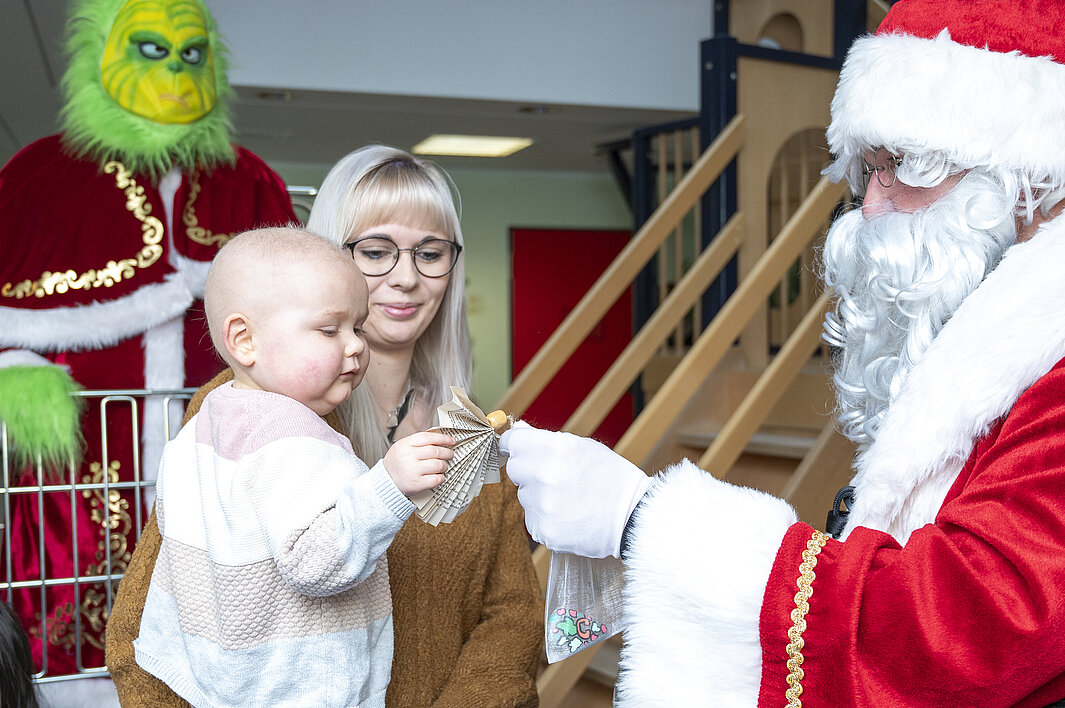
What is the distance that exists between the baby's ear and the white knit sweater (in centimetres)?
4

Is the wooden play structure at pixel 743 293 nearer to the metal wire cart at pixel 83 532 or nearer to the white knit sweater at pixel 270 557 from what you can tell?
the metal wire cart at pixel 83 532

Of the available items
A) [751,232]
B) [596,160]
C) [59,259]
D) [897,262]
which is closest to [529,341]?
[596,160]

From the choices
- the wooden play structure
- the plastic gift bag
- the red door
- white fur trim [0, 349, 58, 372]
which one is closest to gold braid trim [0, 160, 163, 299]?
white fur trim [0, 349, 58, 372]

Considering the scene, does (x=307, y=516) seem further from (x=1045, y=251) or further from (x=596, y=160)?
(x=596, y=160)

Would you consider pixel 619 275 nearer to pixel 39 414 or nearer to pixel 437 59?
pixel 437 59

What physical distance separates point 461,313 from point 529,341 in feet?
21.0

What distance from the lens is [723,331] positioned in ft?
8.63

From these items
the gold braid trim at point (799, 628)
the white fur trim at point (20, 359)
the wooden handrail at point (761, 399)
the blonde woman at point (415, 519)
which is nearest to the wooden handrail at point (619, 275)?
the wooden handrail at point (761, 399)

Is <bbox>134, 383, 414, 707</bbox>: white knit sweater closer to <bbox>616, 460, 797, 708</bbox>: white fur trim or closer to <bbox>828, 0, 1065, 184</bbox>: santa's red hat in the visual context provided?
<bbox>616, 460, 797, 708</bbox>: white fur trim

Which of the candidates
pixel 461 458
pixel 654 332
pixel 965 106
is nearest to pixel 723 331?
pixel 654 332

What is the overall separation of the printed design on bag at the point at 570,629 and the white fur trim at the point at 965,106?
690mm

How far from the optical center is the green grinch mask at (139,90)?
1.86m

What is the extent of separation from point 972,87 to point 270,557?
0.96 m

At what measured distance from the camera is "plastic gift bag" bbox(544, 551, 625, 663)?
45.3 inches
